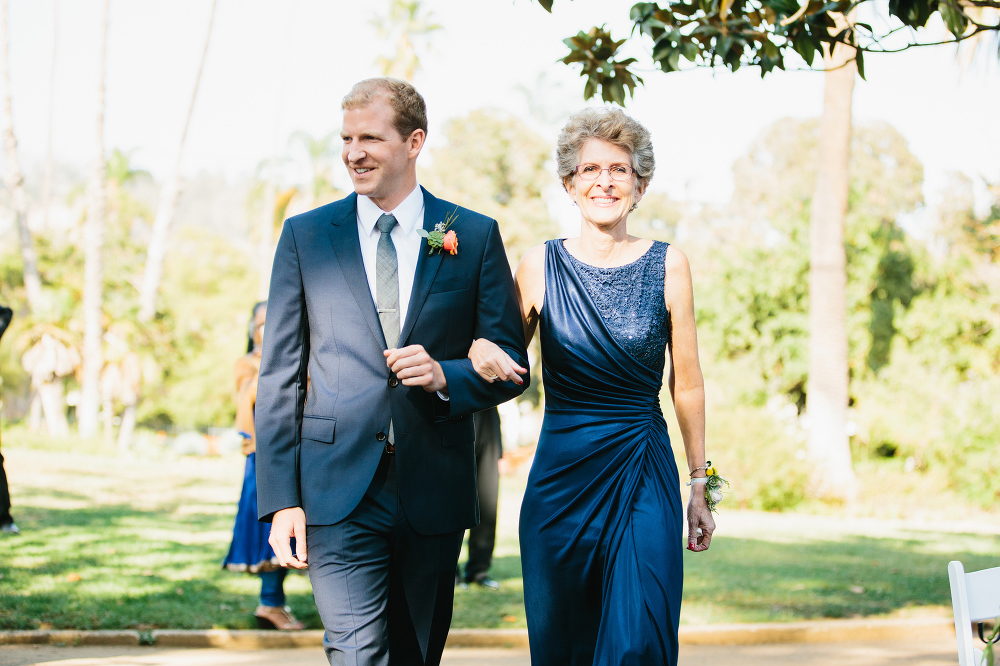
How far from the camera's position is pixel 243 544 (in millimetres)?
7199

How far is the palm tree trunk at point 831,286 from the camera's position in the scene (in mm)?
19906

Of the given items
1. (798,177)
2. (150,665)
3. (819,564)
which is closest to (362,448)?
(150,665)

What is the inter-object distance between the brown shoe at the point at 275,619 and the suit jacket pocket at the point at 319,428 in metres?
3.93

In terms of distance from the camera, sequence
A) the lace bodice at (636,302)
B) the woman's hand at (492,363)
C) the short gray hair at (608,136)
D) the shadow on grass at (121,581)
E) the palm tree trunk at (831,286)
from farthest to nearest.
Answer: the palm tree trunk at (831,286) → the shadow on grass at (121,581) → the short gray hair at (608,136) → the lace bodice at (636,302) → the woman's hand at (492,363)

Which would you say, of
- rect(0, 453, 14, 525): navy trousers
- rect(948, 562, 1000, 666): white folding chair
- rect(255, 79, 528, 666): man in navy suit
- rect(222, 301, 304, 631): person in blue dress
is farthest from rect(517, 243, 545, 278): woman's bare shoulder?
rect(0, 453, 14, 525): navy trousers

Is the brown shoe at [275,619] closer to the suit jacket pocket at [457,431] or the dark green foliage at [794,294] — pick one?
the suit jacket pocket at [457,431]

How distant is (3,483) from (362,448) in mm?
7000

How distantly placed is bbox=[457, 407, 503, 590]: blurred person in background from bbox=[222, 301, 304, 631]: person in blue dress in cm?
161

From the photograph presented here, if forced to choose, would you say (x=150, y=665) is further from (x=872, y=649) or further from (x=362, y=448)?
(x=872, y=649)

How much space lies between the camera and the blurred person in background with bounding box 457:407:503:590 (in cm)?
789

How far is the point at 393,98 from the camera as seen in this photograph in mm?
3502

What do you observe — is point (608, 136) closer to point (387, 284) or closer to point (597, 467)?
point (387, 284)

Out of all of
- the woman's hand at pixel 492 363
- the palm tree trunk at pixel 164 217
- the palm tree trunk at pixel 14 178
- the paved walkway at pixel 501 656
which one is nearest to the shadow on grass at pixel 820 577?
the paved walkway at pixel 501 656

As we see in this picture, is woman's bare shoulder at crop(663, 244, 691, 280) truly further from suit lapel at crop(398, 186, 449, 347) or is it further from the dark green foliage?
the dark green foliage
